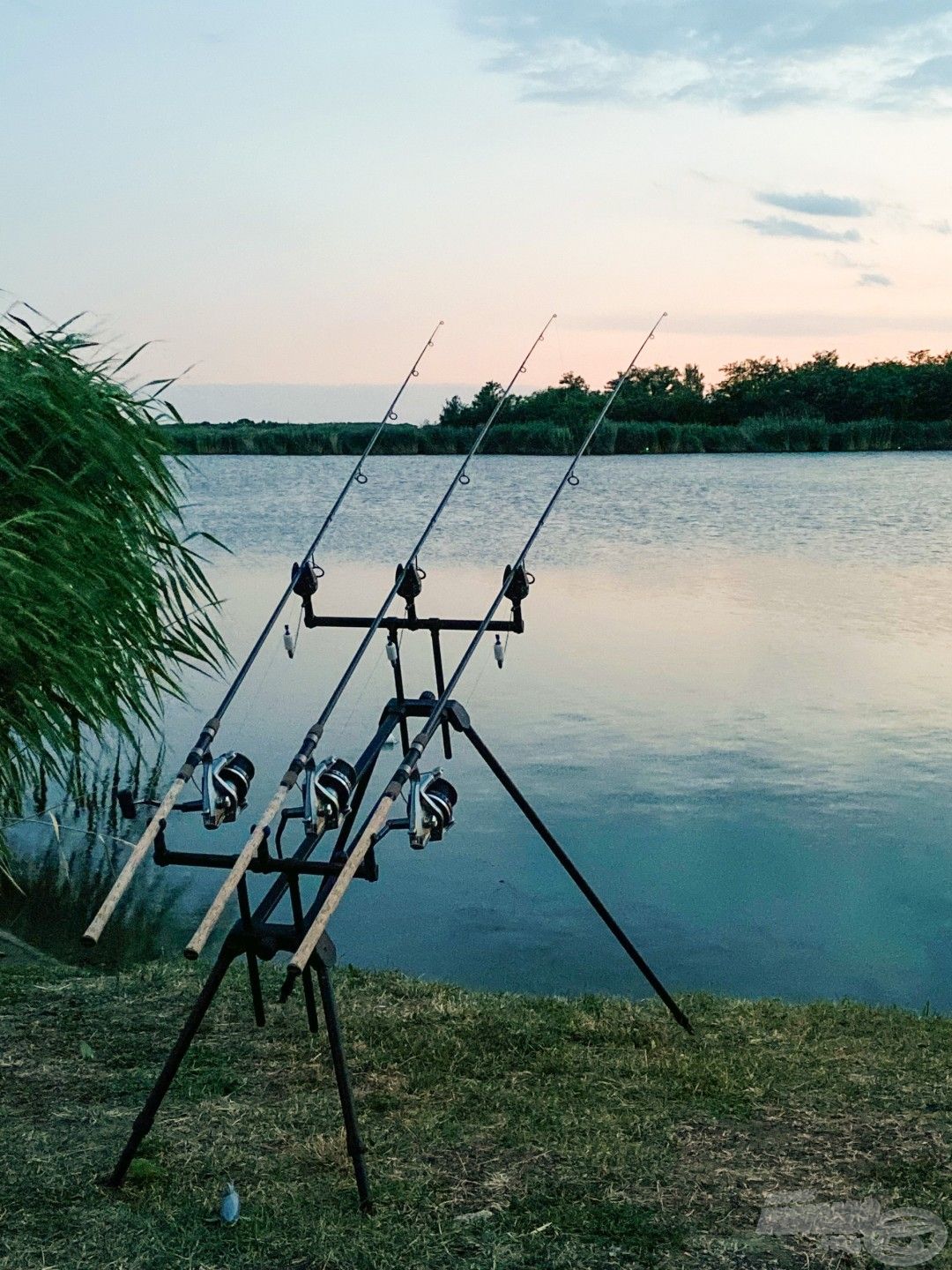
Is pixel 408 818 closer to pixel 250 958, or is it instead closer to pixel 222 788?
pixel 222 788

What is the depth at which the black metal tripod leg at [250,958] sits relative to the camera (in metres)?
3.32

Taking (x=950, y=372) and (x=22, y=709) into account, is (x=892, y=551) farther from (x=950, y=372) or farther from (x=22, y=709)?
(x=950, y=372)

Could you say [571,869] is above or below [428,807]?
below

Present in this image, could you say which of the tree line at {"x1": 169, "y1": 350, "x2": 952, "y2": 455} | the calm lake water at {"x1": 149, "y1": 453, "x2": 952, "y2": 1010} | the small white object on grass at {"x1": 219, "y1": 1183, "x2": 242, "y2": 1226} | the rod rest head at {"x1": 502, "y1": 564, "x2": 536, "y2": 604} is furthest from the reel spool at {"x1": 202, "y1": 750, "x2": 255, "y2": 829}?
the tree line at {"x1": 169, "y1": 350, "x2": 952, "y2": 455}

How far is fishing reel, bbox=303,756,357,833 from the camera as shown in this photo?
10.7 feet

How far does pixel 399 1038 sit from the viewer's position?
4.32 m

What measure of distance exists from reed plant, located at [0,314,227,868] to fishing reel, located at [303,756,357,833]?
274 cm

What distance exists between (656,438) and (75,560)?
35885 millimetres

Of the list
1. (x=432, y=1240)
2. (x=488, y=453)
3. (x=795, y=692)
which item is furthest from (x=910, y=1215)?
(x=488, y=453)

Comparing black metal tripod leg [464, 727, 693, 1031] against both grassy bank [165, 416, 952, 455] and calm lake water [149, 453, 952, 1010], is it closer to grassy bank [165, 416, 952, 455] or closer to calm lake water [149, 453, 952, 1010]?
calm lake water [149, 453, 952, 1010]

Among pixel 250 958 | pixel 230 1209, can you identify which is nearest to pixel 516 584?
pixel 250 958

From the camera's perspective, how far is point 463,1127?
12.2ft

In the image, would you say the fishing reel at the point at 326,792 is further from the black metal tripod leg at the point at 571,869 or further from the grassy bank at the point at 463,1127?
the grassy bank at the point at 463,1127

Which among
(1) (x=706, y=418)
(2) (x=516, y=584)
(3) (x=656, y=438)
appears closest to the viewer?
(2) (x=516, y=584)
